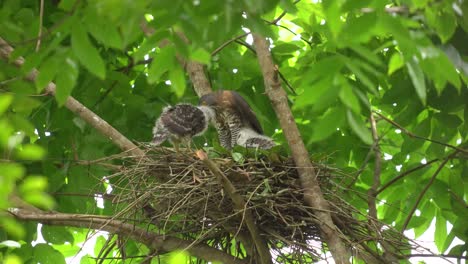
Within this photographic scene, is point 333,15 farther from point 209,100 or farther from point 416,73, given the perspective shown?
point 209,100

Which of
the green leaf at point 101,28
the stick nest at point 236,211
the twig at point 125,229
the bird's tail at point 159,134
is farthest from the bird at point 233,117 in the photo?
the green leaf at point 101,28

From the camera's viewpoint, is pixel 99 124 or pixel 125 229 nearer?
pixel 125 229

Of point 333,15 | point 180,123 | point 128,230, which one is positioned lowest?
point 128,230

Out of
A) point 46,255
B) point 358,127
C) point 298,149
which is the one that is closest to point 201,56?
point 358,127

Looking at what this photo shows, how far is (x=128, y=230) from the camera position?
148 inches

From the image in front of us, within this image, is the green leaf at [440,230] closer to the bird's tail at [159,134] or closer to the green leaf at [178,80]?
the bird's tail at [159,134]

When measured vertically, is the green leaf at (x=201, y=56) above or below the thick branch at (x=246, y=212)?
above

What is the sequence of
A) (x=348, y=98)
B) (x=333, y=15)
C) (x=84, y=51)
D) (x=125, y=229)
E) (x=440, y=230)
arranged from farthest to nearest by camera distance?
1. (x=440, y=230)
2. (x=125, y=229)
3. (x=84, y=51)
4. (x=348, y=98)
5. (x=333, y=15)

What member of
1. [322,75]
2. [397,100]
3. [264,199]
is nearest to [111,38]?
[322,75]

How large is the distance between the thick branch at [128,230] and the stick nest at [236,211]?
6 centimetres

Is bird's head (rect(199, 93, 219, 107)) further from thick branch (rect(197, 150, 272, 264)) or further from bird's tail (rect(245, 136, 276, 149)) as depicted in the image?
thick branch (rect(197, 150, 272, 264))

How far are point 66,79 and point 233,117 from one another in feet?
8.11

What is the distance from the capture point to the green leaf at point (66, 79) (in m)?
2.50

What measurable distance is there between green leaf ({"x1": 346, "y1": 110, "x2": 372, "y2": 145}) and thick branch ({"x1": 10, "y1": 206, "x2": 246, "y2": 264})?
160 cm
